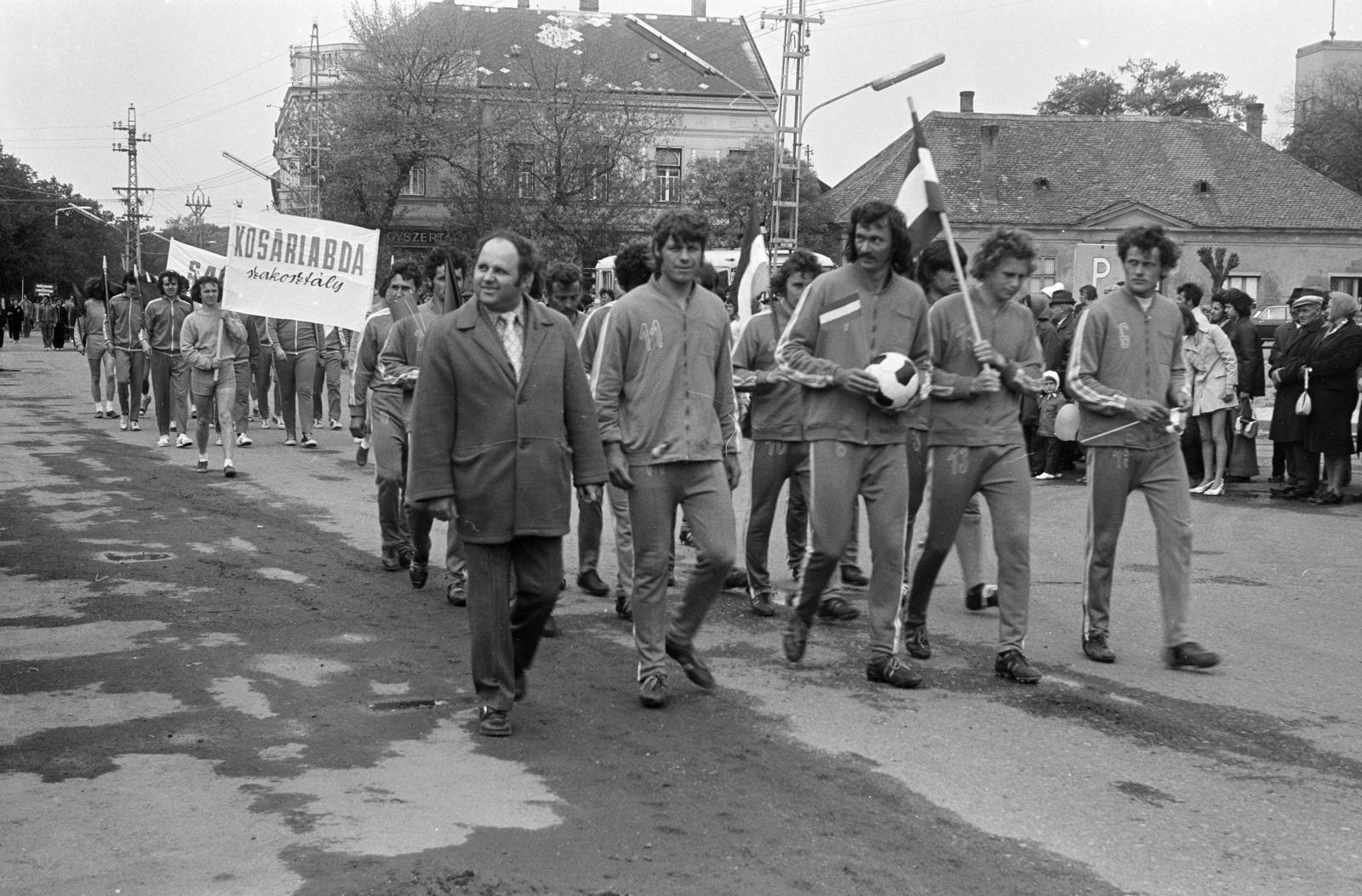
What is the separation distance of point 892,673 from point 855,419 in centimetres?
114

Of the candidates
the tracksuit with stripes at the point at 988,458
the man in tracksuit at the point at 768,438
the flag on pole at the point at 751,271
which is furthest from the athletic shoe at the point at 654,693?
the flag on pole at the point at 751,271

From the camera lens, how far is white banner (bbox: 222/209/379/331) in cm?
1457

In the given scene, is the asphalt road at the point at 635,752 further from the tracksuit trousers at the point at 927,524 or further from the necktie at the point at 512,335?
the necktie at the point at 512,335

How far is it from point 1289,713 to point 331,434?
15095 mm

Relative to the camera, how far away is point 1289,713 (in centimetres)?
624

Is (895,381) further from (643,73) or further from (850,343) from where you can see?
(643,73)

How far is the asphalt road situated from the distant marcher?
14.7 ft

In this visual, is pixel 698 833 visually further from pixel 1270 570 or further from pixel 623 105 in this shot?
pixel 623 105

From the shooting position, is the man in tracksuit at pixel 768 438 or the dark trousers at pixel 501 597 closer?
the dark trousers at pixel 501 597

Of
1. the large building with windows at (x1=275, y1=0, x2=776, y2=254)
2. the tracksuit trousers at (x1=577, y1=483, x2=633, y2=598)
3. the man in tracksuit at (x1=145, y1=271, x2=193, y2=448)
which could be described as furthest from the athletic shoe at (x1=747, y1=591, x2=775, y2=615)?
the large building with windows at (x1=275, y1=0, x2=776, y2=254)

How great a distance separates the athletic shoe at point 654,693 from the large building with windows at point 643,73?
2333 inches

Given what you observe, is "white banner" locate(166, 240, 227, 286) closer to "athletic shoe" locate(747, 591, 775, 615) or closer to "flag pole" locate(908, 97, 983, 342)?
"athletic shoe" locate(747, 591, 775, 615)

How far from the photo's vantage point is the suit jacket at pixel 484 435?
18.7ft

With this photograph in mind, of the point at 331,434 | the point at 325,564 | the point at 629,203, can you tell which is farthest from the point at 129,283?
the point at 629,203
